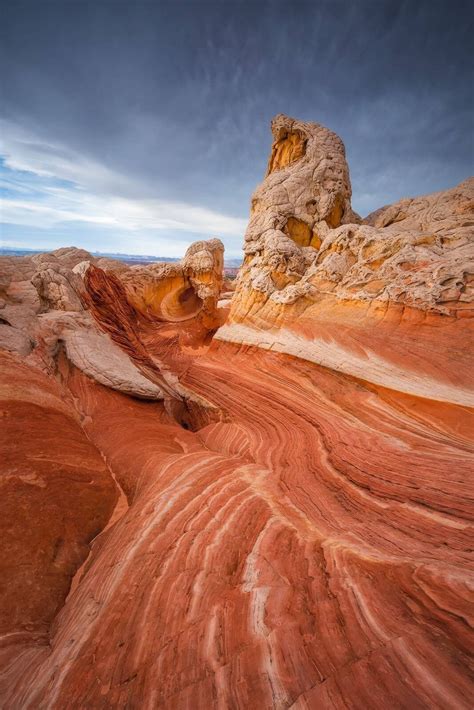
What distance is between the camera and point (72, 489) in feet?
12.1

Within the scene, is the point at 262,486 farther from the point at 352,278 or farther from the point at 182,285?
the point at 182,285

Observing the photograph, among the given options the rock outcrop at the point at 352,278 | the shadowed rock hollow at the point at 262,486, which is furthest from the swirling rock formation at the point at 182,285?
the shadowed rock hollow at the point at 262,486

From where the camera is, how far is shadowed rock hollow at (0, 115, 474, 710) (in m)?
1.66

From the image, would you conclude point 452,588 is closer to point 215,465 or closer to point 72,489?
point 215,465

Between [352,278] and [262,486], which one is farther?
[352,278]

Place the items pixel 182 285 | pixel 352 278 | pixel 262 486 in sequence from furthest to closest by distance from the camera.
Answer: pixel 182 285 → pixel 352 278 → pixel 262 486

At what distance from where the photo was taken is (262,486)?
3.87 meters

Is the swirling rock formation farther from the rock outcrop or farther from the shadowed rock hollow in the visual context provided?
the shadowed rock hollow

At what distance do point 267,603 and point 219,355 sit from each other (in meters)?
7.36

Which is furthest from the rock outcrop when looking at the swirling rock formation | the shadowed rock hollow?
the swirling rock formation

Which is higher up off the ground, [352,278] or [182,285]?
[352,278]

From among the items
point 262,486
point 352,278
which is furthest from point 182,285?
point 262,486

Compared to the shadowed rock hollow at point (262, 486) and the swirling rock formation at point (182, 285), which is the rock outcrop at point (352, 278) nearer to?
the shadowed rock hollow at point (262, 486)

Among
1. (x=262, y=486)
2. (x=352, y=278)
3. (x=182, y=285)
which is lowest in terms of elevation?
(x=262, y=486)
